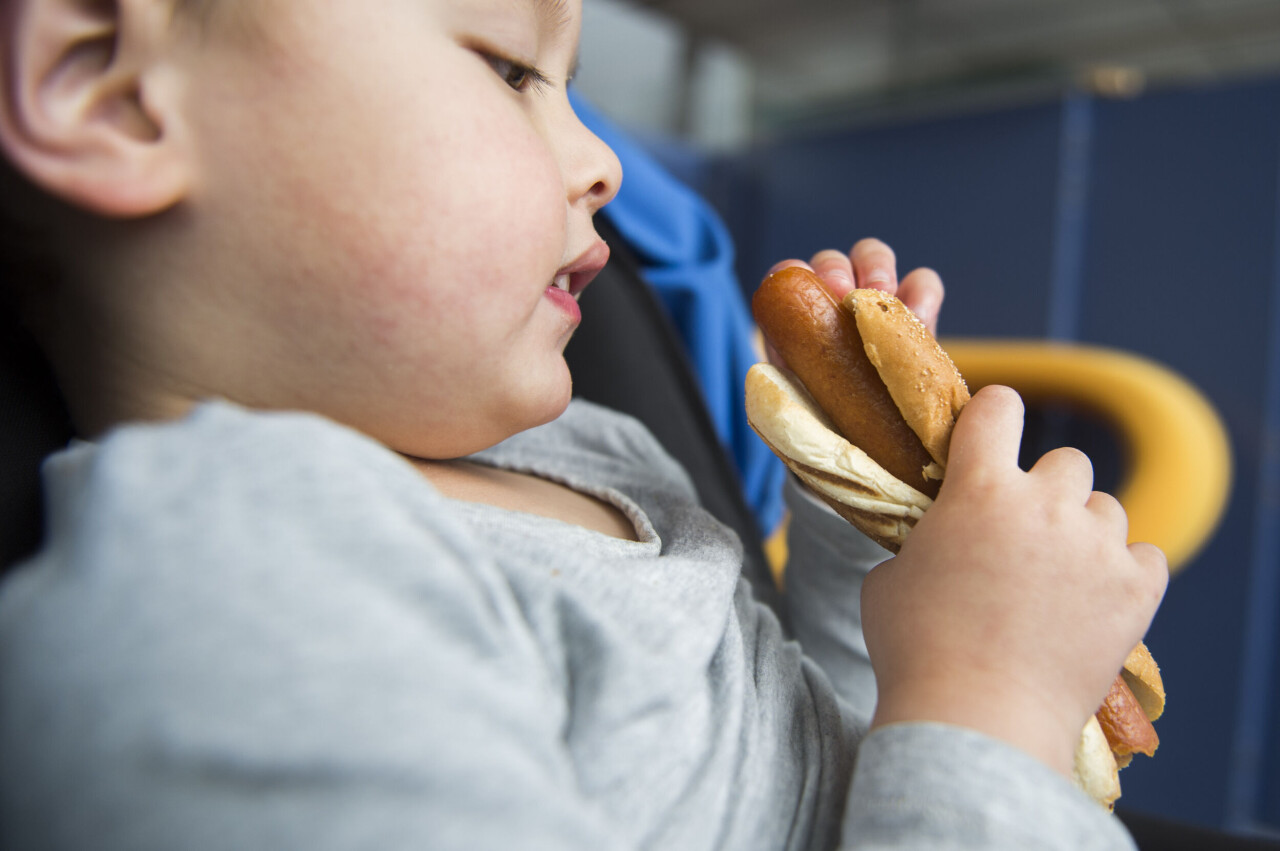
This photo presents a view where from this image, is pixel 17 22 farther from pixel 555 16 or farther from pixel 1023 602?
pixel 1023 602

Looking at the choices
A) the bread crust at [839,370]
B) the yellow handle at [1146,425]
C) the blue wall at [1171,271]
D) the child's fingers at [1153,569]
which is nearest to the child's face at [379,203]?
the bread crust at [839,370]

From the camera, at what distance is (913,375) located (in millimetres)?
464

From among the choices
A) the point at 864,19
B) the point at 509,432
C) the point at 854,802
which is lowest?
the point at 854,802

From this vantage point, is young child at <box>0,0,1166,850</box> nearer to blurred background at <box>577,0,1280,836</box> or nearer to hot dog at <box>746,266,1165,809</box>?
hot dog at <box>746,266,1165,809</box>

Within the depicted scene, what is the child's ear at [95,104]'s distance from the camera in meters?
0.37

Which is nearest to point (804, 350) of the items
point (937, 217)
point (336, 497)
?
point (336, 497)

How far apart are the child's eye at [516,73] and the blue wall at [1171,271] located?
1.88 m

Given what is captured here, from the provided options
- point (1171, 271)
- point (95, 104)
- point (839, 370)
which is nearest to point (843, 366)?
point (839, 370)

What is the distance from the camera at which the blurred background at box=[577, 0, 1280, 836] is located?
68.7 inches

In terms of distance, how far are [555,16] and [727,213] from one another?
7.88 ft

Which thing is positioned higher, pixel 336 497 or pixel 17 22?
pixel 17 22

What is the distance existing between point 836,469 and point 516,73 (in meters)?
0.31

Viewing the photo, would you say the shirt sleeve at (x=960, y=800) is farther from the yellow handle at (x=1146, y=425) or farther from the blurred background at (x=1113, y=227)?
the blurred background at (x=1113, y=227)

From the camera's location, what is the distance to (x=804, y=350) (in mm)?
507
